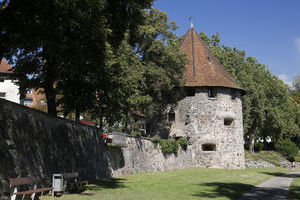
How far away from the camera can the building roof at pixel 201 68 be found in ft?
106

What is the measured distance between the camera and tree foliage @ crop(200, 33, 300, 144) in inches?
1556

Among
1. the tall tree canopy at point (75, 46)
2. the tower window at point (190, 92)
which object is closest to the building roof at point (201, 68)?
the tower window at point (190, 92)

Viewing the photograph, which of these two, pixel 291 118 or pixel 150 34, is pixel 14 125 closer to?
pixel 150 34

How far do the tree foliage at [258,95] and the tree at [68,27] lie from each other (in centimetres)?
2860

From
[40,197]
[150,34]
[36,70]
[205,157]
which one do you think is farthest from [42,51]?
[205,157]

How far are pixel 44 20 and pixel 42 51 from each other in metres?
4.97

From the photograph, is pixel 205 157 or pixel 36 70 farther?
pixel 205 157

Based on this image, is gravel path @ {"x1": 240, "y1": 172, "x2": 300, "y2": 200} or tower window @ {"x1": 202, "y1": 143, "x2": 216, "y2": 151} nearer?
gravel path @ {"x1": 240, "y1": 172, "x2": 300, "y2": 200}

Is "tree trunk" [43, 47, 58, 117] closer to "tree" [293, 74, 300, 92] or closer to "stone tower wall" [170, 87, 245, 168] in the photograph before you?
"stone tower wall" [170, 87, 245, 168]

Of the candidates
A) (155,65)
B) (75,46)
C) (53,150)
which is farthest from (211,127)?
(75,46)

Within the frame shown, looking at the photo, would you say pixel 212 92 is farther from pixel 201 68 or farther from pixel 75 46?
pixel 75 46

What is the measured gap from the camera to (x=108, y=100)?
62.4 feet

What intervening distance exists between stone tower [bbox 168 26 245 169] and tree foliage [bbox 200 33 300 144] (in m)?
6.71

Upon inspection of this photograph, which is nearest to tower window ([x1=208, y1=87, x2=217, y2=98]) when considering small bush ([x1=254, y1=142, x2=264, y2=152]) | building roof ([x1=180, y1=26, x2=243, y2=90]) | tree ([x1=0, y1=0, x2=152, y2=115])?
building roof ([x1=180, y1=26, x2=243, y2=90])
